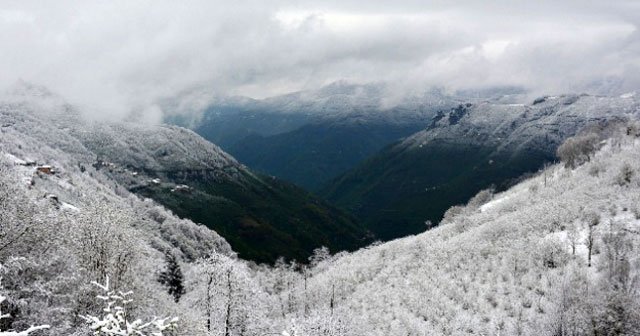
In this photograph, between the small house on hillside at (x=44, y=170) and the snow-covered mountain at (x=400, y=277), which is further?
the small house on hillside at (x=44, y=170)

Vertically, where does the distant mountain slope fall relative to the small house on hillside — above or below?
below

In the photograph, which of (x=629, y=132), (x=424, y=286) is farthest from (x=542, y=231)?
(x=629, y=132)

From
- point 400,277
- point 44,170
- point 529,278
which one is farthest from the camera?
point 44,170

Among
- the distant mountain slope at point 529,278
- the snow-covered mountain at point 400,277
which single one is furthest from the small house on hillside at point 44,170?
the distant mountain slope at point 529,278

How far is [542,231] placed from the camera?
2670 inches

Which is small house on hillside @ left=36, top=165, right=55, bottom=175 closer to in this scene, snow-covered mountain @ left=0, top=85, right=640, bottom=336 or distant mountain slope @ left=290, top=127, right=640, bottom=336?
snow-covered mountain @ left=0, top=85, right=640, bottom=336

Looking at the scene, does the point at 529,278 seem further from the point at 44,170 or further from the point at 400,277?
the point at 44,170

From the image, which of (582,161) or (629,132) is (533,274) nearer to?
(582,161)

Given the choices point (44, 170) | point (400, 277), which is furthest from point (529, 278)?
point (44, 170)

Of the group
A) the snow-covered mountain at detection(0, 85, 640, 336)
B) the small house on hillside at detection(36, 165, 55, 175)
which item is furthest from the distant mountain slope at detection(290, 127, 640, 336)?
the small house on hillside at detection(36, 165, 55, 175)

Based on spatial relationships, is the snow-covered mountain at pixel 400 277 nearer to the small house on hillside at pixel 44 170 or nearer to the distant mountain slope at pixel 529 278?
the distant mountain slope at pixel 529 278

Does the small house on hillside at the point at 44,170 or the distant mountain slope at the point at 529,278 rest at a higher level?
the small house on hillside at the point at 44,170

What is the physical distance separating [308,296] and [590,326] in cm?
6143

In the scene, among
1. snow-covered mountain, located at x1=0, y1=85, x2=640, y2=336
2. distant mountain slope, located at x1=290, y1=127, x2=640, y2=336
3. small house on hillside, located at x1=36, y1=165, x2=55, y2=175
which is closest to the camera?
snow-covered mountain, located at x1=0, y1=85, x2=640, y2=336
